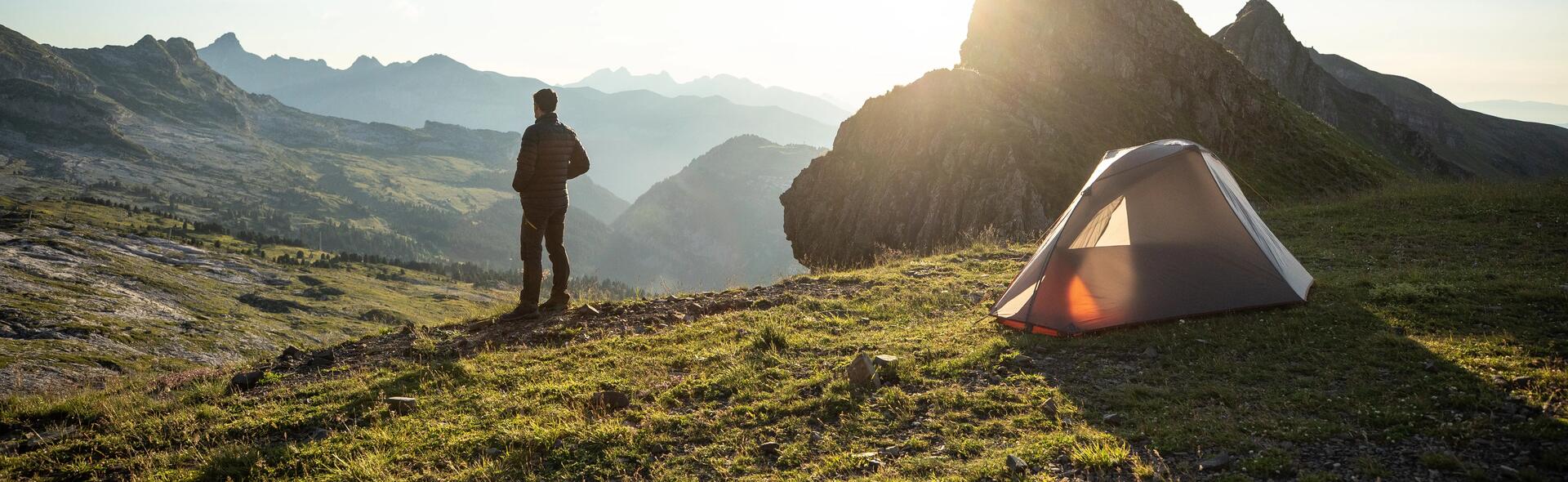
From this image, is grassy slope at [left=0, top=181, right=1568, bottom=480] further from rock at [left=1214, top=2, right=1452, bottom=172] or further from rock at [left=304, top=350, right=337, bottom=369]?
rock at [left=1214, top=2, right=1452, bottom=172]

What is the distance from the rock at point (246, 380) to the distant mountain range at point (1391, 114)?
77.1m

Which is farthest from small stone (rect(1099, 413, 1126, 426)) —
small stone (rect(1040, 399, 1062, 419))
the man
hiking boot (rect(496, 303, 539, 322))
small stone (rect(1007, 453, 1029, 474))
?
hiking boot (rect(496, 303, 539, 322))

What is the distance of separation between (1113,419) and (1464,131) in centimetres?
18222

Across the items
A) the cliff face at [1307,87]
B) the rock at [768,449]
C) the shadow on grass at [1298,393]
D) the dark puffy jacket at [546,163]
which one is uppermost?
the cliff face at [1307,87]

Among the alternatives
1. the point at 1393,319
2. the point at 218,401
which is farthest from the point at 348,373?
the point at 1393,319

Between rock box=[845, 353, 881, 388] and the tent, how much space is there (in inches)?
120

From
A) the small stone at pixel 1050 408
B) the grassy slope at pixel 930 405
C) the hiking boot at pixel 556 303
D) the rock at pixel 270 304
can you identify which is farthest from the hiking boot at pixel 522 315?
the rock at pixel 270 304

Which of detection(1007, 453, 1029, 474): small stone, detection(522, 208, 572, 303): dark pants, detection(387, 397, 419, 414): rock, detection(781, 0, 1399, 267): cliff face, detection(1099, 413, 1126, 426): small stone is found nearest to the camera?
detection(1007, 453, 1029, 474): small stone

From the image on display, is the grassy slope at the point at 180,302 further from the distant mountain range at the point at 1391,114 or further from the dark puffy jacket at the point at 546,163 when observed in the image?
the distant mountain range at the point at 1391,114

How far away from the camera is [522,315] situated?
13.4 m

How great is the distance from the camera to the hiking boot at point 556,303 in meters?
13.9

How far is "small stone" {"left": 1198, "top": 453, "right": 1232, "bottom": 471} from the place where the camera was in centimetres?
579

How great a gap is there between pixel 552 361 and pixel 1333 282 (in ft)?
41.5

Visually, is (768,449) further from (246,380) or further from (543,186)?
(246,380)
